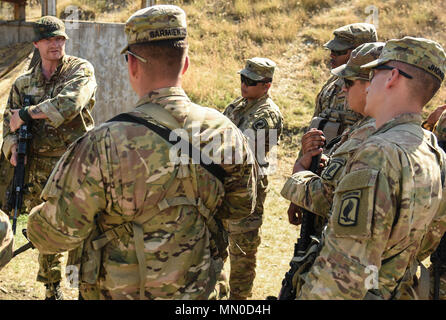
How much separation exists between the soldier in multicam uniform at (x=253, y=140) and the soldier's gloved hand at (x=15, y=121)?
6.93 feet

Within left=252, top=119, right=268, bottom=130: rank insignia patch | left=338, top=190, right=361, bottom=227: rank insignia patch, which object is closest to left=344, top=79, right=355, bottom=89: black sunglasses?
left=338, top=190, right=361, bottom=227: rank insignia patch

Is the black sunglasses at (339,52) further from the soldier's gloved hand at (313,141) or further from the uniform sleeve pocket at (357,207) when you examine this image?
the uniform sleeve pocket at (357,207)

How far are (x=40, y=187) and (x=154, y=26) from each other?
3.05 m

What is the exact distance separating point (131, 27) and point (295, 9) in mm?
14483

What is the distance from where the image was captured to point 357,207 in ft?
6.57

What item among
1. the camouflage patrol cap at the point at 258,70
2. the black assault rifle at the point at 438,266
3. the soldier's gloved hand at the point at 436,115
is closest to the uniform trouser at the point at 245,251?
the camouflage patrol cap at the point at 258,70

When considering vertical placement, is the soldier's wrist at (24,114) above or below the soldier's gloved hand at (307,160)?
below

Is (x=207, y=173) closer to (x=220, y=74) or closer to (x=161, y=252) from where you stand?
(x=161, y=252)

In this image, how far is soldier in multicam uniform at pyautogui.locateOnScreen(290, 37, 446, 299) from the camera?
2.00 m

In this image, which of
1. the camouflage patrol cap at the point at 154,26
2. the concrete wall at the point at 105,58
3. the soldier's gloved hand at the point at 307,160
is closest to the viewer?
the camouflage patrol cap at the point at 154,26

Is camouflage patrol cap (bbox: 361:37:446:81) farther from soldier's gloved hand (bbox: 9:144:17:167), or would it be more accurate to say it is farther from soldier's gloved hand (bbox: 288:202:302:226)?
soldier's gloved hand (bbox: 9:144:17:167)

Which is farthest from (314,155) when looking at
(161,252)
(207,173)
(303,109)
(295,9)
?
(295,9)

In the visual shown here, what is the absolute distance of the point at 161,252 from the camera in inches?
87.8

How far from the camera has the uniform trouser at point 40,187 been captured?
4.49m
